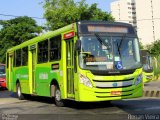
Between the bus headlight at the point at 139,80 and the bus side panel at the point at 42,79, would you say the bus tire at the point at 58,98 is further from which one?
the bus headlight at the point at 139,80

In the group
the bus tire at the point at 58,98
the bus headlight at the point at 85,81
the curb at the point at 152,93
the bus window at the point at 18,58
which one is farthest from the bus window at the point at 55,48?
the curb at the point at 152,93

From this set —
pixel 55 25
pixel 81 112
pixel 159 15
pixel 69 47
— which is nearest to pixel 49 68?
pixel 69 47

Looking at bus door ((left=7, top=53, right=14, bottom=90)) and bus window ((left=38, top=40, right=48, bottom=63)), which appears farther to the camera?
bus door ((left=7, top=53, right=14, bottom=90))

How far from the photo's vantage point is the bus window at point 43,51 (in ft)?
53.6

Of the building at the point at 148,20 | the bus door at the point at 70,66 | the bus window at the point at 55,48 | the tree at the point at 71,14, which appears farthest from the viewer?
the building at the point at 148,20

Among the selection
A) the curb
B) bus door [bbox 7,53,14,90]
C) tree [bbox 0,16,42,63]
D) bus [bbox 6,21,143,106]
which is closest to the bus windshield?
bus [bbox 6,21,143,106]

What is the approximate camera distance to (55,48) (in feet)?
49.9

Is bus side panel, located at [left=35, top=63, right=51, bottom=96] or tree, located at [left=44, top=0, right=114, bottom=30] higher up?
tree, located at [left=44, top=0, right=114, bottom=30]

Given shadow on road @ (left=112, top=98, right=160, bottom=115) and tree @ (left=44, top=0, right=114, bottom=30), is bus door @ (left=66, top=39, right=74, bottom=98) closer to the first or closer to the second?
shadow on road @ (left=112, top=98, right=160, bottom=115)

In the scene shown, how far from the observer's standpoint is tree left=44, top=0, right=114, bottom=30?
43.1 meters

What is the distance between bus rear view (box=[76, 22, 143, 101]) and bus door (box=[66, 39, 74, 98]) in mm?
702

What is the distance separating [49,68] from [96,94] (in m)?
3.38

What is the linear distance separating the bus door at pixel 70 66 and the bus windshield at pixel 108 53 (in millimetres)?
746

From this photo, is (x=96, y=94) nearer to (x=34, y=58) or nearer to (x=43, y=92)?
(x=43, y=92)
